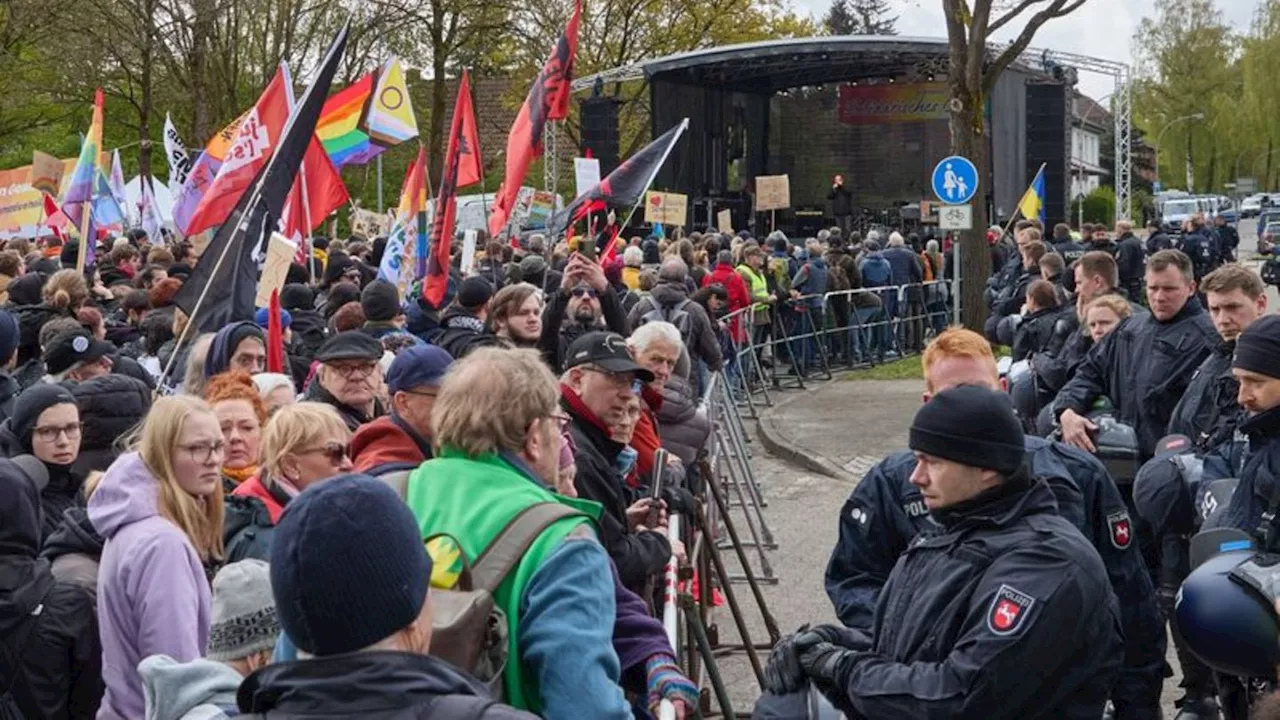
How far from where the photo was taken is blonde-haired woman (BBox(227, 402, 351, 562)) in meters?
5.09

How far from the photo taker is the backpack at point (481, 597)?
3.16 metres

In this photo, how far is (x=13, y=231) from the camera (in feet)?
83.1

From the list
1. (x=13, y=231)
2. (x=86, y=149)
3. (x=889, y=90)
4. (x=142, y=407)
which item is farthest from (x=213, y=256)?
(x=889, y=90)

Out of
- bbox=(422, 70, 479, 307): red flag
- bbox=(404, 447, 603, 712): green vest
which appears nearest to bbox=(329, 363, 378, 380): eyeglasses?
bbox=(404, 447, 603, 712): green vest

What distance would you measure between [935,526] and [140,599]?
2.19 m

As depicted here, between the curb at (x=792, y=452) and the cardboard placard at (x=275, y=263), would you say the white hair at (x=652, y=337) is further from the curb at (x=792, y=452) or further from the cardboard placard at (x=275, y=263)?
the curb at (x=792, y=452)

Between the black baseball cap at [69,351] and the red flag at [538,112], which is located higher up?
the red flag at [538,112]

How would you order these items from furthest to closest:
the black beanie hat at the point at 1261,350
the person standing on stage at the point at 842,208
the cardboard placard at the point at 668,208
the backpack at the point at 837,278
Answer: the person standing on stage at the point at 842,208 < the cardboard placard at the point at 668,208 < the backpack at the point at 837,278 < the black beanie hat at the point at 1261,350

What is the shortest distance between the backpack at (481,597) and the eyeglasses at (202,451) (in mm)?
1643

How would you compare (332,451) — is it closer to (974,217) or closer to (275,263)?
(275,263)

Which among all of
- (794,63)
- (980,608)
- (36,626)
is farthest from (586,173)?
(794,63)

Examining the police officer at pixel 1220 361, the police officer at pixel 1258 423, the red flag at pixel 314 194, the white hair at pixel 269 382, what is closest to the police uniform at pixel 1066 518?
the police officer at pixel 1258 423

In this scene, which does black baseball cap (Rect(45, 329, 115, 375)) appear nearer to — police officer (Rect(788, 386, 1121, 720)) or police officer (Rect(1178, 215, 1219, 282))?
police officer (Rect(788, 386, 1121, 720))

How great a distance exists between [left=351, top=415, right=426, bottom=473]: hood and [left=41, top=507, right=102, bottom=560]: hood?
0.79m
